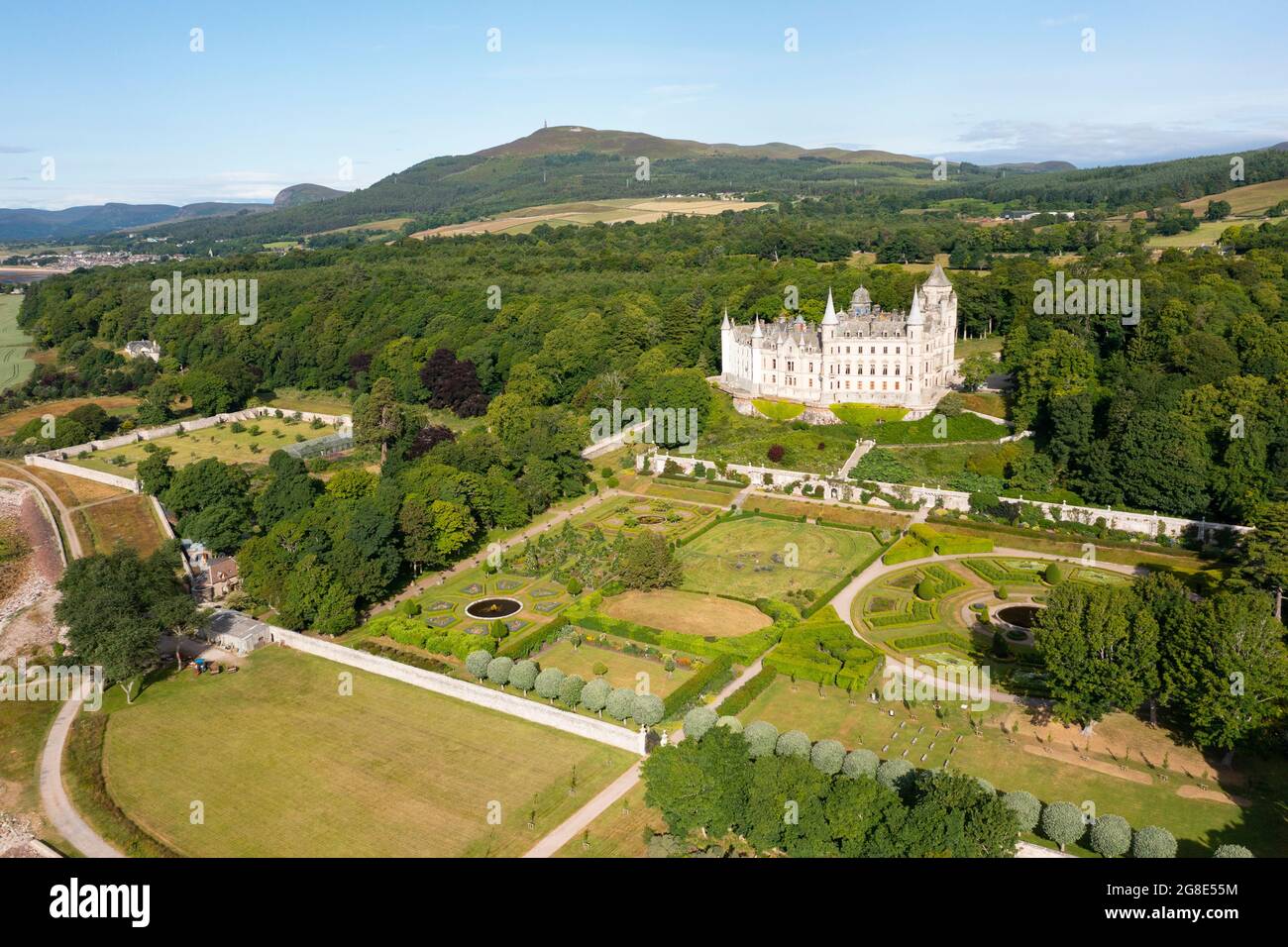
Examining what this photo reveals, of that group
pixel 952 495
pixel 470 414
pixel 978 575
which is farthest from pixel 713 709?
pixel 470 414

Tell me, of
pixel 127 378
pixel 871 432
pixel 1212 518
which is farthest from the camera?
pixel 127 378

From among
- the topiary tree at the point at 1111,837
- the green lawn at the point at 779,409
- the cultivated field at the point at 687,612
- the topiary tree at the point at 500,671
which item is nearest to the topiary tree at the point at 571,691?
the topiary tree at the point at 500,671

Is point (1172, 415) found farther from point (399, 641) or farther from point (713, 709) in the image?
point (399, 641)

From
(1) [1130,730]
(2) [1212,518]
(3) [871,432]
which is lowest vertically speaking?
(1) [1130,730]

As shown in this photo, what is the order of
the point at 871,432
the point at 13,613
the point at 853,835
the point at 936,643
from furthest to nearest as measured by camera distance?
the point at 871,432, the point at 13,613, the point at 936,643, the point at 853,835

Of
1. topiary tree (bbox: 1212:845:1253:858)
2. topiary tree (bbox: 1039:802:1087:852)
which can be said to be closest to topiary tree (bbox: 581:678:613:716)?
topiary tree (bbox: 1039:802:1087:852)

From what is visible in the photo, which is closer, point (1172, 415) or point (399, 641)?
point (399, 641)

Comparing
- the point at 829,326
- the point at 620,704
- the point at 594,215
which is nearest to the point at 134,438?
the point at 829,326
